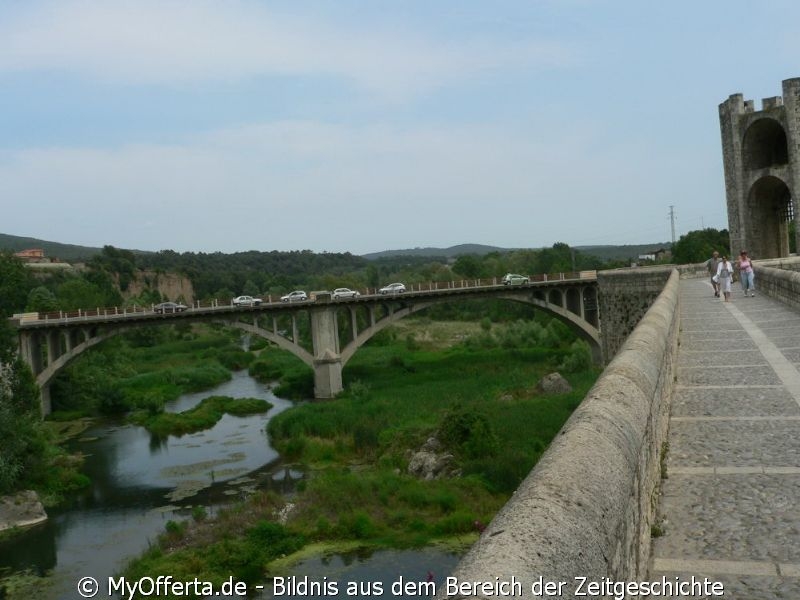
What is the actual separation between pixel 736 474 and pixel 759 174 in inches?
1171

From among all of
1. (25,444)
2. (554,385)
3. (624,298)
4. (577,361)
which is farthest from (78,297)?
(624,298)

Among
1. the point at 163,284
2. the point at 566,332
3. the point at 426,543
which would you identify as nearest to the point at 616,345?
the point at 426,543

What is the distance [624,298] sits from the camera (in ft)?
80.7

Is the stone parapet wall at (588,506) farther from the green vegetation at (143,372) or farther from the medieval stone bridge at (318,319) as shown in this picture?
the green vegetation at (143,372)

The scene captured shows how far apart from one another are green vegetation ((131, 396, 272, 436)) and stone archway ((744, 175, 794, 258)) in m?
22.9

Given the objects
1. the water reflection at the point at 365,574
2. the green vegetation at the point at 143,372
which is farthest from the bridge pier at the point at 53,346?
→ the water reflection at the point at 365,574

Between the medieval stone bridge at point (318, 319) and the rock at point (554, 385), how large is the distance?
539 cm

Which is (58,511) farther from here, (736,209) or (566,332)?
(566,332)

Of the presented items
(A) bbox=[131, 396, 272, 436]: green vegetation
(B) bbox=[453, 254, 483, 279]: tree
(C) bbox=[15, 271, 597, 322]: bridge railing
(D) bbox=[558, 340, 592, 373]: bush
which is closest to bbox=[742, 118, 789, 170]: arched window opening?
(C) bbox=[15, 271, 597, 322]: bridge railing

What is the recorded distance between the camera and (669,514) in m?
4.65

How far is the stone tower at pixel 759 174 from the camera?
3081 cm

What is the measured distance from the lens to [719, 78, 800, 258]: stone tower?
101 feet

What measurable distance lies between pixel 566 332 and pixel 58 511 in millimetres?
36022

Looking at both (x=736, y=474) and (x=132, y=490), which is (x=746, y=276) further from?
(x=132, y=490)
